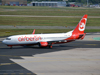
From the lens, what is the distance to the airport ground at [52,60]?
31.5 meters

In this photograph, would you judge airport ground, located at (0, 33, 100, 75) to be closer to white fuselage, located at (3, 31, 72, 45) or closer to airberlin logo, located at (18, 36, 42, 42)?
white fuselage, located at (3, 31, 72, 45)

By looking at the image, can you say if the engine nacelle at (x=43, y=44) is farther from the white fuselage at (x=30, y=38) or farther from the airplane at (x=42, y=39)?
the white fuselage at (x=30, y=38)

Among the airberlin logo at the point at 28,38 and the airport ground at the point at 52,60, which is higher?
the airberlin logo at the point at 28,38

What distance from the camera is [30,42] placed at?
47.9 m

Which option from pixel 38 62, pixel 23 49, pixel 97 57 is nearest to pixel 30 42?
pixel 23 49

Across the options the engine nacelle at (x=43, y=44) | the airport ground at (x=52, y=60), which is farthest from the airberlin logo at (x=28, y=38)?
the airport ground at (x=52, y=60)

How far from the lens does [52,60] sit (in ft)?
125

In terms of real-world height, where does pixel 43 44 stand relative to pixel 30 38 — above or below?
below

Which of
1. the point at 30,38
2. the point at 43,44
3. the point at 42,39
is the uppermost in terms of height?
the point at 30,38

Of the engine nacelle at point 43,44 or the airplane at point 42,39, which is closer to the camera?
the airplane at point 42,39

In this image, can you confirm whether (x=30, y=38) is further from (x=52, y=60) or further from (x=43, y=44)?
(x=52, y=60)

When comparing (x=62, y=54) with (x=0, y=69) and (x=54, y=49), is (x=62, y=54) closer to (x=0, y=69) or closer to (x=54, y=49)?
(x=54, y=49)

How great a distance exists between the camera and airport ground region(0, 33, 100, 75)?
103 feet

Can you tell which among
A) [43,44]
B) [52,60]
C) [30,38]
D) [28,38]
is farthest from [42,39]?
[52,60]
